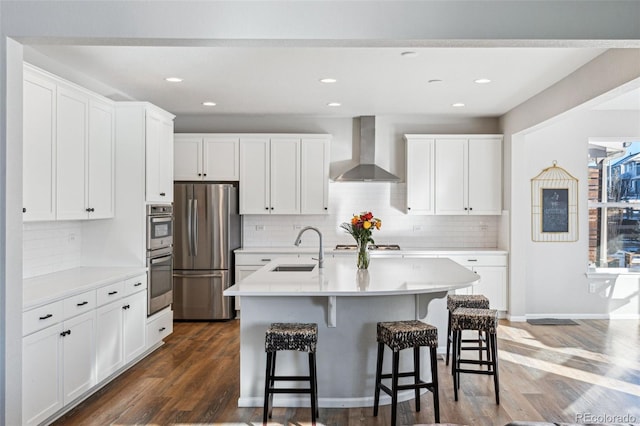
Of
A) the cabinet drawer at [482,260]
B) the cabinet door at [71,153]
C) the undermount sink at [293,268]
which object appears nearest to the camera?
the cabinet door at [71,153]

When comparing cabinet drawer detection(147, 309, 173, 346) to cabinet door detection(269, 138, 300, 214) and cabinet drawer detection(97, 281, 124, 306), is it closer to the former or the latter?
cabinet drawer detection(97, 281, 124, 306)

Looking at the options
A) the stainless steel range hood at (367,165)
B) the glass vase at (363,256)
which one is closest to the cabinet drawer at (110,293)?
the glass vase at (363,256)

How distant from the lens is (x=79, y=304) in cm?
380

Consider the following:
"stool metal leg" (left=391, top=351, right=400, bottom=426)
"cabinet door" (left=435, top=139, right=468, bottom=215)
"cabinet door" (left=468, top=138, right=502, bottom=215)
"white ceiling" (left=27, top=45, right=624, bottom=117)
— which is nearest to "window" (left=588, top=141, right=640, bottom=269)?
"white ceiling" (left=27, top=45, right=624, bottom=117)

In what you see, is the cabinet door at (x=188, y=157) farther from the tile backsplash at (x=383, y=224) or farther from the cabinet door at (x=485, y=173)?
the cabinet door at (x=485, y=173)

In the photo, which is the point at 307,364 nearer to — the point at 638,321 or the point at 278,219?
the point at 278,219

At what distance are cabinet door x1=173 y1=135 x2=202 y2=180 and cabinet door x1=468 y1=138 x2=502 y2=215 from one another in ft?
11.7

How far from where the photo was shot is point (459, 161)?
7.10 m

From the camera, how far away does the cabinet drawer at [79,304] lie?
143 inches

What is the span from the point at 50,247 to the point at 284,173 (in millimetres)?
3241

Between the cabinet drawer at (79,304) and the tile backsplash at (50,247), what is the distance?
60cm

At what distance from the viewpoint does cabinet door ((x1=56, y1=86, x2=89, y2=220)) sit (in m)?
4.05

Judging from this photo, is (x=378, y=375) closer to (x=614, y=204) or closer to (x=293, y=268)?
(x=293, y=268)

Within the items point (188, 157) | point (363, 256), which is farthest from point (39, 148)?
point (188, 157)
